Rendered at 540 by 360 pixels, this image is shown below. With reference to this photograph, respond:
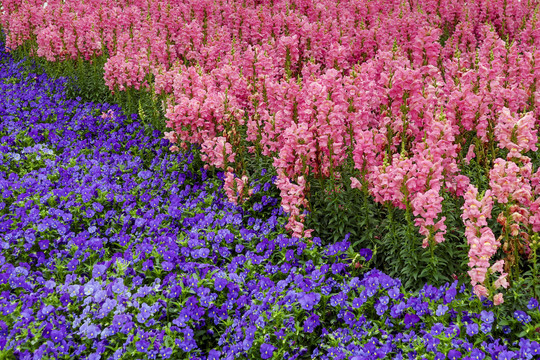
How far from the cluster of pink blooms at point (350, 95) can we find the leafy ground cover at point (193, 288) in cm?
40

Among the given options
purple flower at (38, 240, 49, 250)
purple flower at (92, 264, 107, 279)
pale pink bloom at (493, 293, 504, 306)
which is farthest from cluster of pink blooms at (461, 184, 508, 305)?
purple flower at (38, 240, 49, 250)

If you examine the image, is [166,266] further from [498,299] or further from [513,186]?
[513,186]

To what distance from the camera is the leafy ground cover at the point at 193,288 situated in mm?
3684

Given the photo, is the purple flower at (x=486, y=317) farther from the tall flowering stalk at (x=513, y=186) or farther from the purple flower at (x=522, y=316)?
the tall flowering stalk at (x=513, y=186)

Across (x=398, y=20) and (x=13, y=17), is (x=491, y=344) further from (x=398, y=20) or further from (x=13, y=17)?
(x=13, y=17)

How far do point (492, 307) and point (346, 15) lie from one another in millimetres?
8172

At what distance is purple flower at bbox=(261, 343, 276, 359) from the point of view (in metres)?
3.54

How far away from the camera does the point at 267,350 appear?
3.57 metres

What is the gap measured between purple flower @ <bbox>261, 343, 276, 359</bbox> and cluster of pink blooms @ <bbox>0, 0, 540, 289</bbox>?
141 cm

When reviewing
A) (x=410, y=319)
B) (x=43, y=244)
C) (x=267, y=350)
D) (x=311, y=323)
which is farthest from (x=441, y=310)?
(x=43, y=244)

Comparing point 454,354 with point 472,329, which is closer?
point 454,354

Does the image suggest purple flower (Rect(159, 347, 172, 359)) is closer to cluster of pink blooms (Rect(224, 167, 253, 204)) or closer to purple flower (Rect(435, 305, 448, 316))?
purple flower (Rect(435, 305, 448, 316))

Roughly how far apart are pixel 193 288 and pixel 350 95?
2532 mm

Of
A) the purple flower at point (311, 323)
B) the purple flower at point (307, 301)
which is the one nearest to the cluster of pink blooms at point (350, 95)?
the purple flower at point (307, 301)
